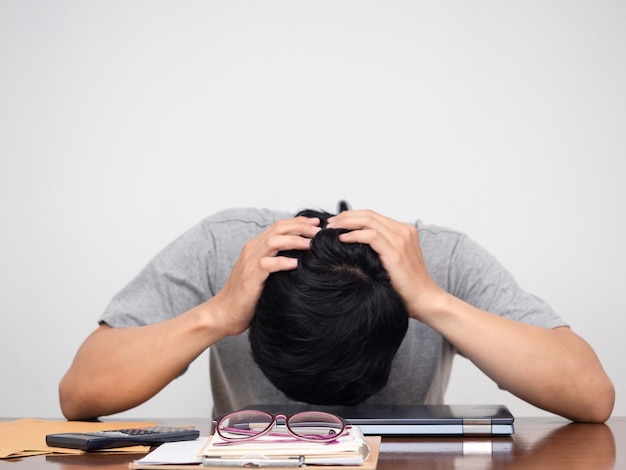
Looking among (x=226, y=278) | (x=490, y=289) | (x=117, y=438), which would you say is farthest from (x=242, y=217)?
(x=117, y=438)

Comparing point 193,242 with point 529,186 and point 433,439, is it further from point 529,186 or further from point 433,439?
point 529,186

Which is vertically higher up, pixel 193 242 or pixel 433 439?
pixel 193 242

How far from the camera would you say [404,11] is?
2398 mm

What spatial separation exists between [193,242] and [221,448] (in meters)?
0.77

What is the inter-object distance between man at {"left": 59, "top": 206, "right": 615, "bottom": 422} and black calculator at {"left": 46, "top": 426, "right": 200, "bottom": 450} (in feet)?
0.86

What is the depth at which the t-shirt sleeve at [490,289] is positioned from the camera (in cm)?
138

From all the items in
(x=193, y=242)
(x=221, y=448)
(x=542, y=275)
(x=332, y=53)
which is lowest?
(x=542, y=275)

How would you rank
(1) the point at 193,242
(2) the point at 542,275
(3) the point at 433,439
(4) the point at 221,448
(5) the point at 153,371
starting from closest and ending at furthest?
(4) the point at 221,448 < (3) the point at 433,439 < (5) the point at 153,371 < (1) the point at 193,242 < (2) the point at 542,275

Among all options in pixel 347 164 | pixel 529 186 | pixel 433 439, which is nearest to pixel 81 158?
→ pixel 347 164

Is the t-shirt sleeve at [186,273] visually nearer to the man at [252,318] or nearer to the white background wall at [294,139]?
the man at [252,318]

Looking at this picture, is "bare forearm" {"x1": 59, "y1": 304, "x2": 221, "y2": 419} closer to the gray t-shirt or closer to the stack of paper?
the gray t-shirt

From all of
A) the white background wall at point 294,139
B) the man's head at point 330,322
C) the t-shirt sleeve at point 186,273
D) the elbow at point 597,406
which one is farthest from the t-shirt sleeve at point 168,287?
the white background wall at point 294,139

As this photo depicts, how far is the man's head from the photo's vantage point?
1.07 metres

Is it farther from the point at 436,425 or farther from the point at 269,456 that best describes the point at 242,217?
the point at 269,456
